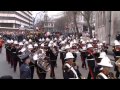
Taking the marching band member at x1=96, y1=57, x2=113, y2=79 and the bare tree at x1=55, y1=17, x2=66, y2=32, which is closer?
the marching band member at x1=96, y1=57, x2=113, y2=79

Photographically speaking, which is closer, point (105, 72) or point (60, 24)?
point (105, 72)

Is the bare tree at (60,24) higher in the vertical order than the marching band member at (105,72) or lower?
higher

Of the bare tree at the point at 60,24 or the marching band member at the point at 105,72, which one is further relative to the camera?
the bare tree at the point at 60,24

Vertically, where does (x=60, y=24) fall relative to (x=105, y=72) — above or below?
above

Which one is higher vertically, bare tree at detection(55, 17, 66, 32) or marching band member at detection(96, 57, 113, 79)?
bare tree at detection(55, 17, 66, 32)

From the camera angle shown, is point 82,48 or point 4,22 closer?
point 82,48

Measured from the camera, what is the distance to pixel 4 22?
85.9 metres
